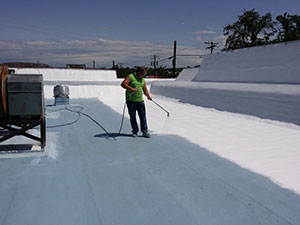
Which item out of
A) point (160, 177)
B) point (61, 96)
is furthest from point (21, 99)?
point (61, 96)

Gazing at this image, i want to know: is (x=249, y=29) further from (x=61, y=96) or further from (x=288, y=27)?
(x=61, y=96)

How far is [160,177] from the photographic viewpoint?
3.59 m

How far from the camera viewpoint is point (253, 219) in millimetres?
2600

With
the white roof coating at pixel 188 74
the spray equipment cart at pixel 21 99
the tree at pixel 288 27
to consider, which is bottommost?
the spray equipment cart at pixel 21 99

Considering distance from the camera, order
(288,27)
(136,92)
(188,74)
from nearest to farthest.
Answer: (136,92) < (188,74) < (288,27)

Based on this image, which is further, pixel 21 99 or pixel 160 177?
pixel 21 99

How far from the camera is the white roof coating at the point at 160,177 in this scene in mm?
2664

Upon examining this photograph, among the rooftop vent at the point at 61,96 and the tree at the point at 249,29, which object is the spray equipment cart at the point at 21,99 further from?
the tree at the point at 249,29

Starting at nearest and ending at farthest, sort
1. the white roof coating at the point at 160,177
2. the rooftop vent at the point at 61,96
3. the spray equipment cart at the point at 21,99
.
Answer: the white roof coating at the point at 160,177, the spray equipment cart at the point at 21,99, the rooftop vent at the point at 61,96

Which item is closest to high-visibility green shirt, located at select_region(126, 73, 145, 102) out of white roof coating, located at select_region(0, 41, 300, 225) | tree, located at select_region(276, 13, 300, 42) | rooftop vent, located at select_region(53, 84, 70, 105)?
white roof coating, located at select_region(0, 41, 300, 225)

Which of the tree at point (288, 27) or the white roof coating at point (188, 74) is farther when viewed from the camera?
the tree at point (288, 27)

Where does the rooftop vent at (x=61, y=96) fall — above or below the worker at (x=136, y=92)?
below

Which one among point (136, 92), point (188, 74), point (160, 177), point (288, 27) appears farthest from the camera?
point (288, 27)

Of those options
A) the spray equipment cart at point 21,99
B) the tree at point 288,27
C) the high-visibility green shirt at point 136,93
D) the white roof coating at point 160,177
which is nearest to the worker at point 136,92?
the high-visibility green shirt at point 136,93
